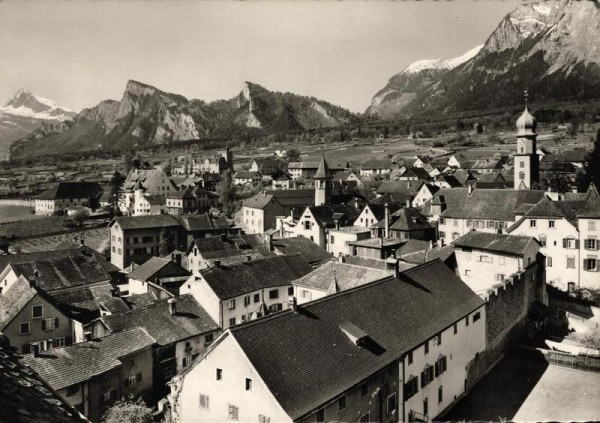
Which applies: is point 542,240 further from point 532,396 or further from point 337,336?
point 337,336

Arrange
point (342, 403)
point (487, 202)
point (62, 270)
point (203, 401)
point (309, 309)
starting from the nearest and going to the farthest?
point (342, 403) → point (203, 401) → point (309, 309) → point (62, 270) → point (487, 202)

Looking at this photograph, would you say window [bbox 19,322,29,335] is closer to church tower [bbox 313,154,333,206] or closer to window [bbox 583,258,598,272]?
window [bbox 583,258,598,272]

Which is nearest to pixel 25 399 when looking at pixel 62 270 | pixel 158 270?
pixel 158 270

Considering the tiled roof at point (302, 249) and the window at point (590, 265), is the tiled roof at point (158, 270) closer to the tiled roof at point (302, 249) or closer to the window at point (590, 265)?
the tiled roof at point (302, 249)

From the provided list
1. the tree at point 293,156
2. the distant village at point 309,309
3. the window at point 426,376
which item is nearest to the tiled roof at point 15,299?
the distant village at point 309,309

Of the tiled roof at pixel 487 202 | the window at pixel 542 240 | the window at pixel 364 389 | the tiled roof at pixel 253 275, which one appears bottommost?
the window at pixel 364 389
